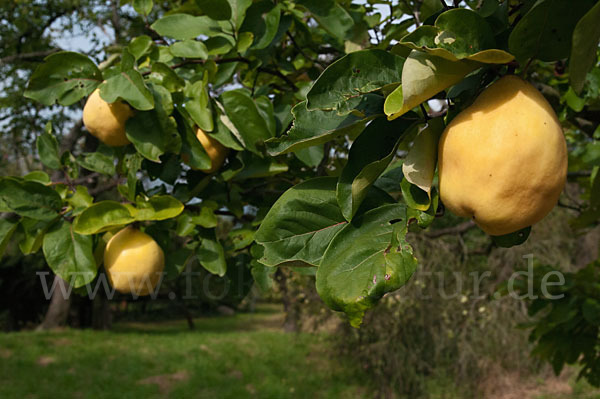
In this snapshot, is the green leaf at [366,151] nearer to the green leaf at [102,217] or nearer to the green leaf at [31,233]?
the green leaf at [102,217]

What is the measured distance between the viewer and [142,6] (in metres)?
1.42

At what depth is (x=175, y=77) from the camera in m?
1.15

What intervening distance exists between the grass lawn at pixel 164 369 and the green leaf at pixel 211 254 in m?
5.38

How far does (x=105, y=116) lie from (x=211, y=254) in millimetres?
405

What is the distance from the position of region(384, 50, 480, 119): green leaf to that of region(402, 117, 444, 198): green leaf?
0.08 meters

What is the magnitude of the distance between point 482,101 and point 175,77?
0.78 m

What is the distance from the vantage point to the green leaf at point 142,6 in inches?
55.6

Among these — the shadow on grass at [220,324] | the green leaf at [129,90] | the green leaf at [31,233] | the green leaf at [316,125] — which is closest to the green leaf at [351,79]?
the green leaf at [316,125]

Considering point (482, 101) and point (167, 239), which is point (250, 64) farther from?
point (482, 101)

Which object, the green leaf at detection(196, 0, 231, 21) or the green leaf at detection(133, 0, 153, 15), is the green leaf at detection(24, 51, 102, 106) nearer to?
the green leaf at detection(196, 0, 231, 21)

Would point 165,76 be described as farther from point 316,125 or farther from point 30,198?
point 316,125

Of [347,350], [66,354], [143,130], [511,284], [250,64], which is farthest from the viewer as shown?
[66,354]

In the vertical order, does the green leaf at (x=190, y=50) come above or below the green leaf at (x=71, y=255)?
above

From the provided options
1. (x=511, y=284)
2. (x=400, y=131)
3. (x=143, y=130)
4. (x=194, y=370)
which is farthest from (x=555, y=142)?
(x=194, y=370)
